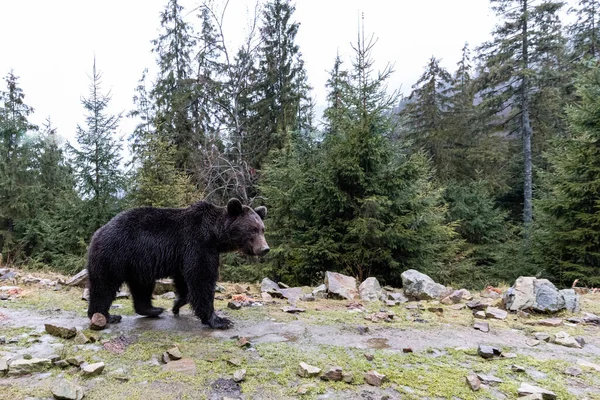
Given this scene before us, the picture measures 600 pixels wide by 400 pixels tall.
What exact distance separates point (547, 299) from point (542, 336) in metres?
1.34

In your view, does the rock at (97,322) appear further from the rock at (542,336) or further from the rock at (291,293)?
the rock at (542,336)

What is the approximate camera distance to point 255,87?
19359mm

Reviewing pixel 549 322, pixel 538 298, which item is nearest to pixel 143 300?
pixel 549 322

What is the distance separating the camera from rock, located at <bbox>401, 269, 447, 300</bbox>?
5.51 m

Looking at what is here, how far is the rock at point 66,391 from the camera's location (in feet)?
7.06

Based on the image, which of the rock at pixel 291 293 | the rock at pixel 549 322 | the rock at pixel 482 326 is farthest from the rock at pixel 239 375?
the rock at pixel 549 322

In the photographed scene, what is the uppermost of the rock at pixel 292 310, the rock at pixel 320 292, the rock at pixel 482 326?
the rock at pixel 482 326

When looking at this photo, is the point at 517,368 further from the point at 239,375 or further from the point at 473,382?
the point at 239,375

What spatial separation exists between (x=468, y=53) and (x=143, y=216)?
2811 centimetres

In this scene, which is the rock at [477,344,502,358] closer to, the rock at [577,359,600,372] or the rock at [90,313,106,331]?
the rock at [577,359,600,372]

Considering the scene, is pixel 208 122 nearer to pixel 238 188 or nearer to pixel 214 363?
pixel 238 188

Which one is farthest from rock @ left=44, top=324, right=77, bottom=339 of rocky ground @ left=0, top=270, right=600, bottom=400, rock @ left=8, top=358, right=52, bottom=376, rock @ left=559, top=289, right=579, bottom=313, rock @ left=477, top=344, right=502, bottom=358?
rock @ left=559, top=289, right=579, bottom=313

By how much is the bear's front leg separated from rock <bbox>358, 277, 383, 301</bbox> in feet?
8.40

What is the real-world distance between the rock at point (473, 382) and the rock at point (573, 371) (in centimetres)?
89
